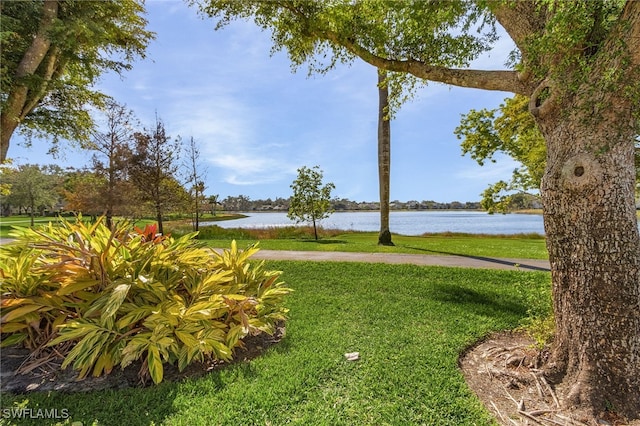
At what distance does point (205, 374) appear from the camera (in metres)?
2.58

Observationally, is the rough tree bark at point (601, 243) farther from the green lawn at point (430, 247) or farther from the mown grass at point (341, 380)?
the green lawn at point (430, 247)

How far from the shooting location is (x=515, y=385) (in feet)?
8.16

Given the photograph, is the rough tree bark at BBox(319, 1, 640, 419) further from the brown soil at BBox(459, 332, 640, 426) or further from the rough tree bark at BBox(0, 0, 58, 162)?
the rough tree bark at BBox(0, 0, 58, 162)

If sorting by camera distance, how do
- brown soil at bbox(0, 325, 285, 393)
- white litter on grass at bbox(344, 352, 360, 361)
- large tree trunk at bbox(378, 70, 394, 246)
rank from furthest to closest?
large tree trunk at bbox(378, 70, 394, 246)
white litter on grass at bbox(344, 352, 360, 361)
brown soil at bbox(0, 325, 285, 393)

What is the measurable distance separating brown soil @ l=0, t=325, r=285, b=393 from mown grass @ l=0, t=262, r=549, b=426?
135 millimetres

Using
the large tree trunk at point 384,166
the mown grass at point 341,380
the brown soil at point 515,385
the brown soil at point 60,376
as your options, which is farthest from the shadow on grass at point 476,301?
the large tree trunk at point 384,166

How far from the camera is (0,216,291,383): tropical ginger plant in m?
2.38

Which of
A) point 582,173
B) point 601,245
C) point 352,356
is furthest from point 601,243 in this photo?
point 352,356

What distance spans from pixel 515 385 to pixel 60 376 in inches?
149

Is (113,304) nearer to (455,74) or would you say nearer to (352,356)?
(352,356)

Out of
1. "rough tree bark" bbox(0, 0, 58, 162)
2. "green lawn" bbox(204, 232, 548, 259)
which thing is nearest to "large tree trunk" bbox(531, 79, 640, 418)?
"green lawn" bbox(204, 232, 548, 259)

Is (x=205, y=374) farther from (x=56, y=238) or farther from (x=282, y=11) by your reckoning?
(x=282, y=11)

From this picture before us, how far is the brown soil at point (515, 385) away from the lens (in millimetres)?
2058

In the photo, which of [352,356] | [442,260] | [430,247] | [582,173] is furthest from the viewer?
[430,247]
